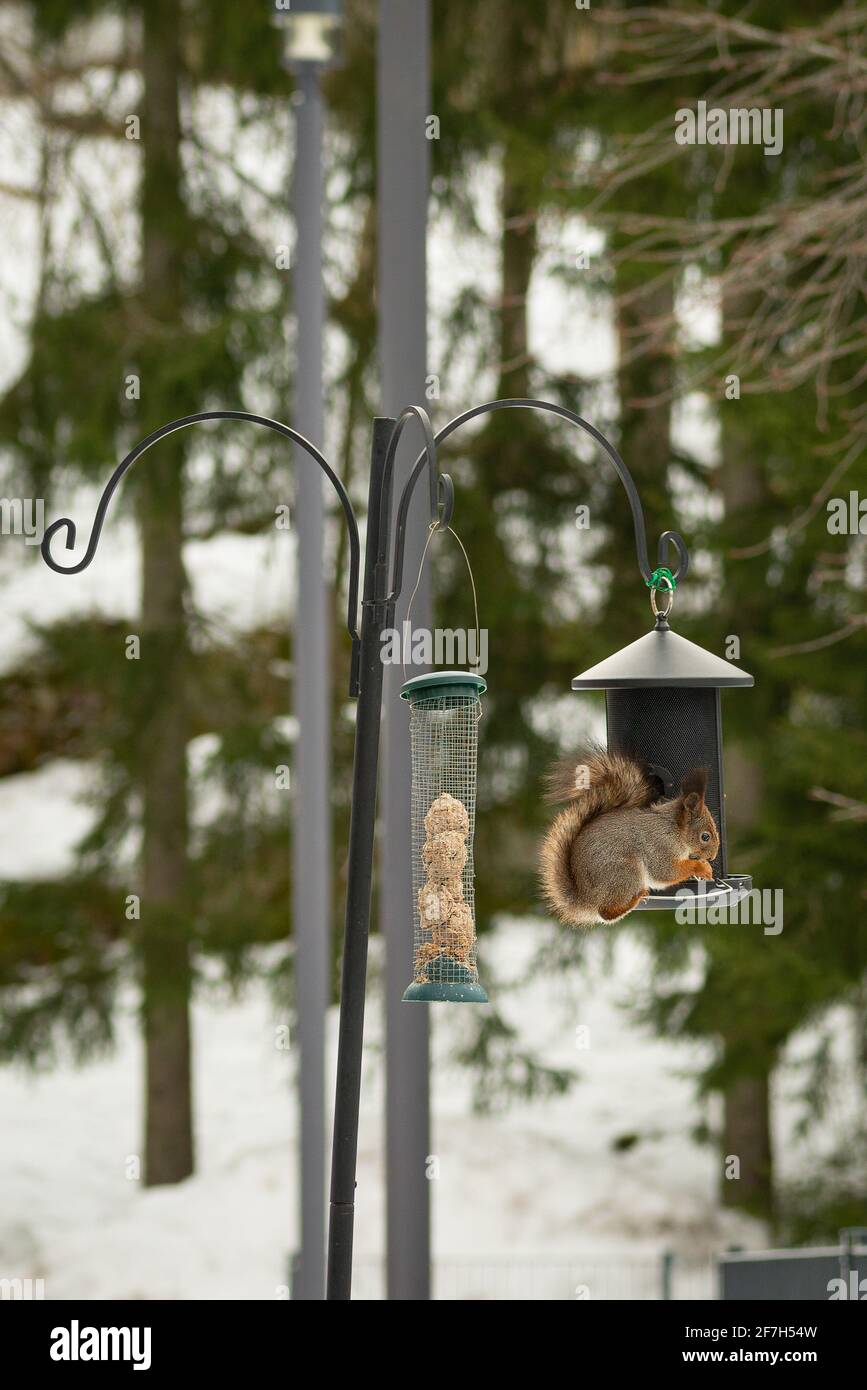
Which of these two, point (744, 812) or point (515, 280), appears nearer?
point (744, 812)

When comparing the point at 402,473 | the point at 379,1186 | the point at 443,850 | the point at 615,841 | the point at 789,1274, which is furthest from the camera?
the point at 379,1186

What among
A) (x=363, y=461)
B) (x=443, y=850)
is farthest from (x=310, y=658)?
(x=363, y=461)

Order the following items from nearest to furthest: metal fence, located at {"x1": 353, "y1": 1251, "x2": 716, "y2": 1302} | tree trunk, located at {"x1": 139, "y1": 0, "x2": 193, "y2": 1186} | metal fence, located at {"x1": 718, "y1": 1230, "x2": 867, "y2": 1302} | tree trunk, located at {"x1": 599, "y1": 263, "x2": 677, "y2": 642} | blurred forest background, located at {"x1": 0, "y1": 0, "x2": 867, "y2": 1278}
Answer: metal fence, located at {"x1": 718, "y1": 1230, "x2": 867, "y2": 1302} → metal fence, located at {"x1": 353, "y1": 1251, "x2": 716, "y2": 1302} → blurred forest background, located at {"x1": 0, "y1": 0, "x2": 867, "y2": 1278} → tree trunk, located at {"x1": 599, "y1": 263, "x2": 677, "y2": 642} → tree trunk, located at {"x1": 139, "y1": 0, "x2": 193, "y2": 1186}

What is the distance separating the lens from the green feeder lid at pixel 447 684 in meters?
2.11

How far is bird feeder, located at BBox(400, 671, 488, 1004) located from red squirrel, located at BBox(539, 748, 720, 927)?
0.19 meters

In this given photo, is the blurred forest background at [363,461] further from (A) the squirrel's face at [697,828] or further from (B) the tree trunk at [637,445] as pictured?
(A) the squirrel's face at [697,828]

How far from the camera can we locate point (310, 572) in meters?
4.25

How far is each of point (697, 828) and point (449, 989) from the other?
16.0 inches

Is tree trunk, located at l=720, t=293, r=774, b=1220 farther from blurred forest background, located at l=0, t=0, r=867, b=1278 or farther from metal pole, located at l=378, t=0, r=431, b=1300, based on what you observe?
metal pole, located at l=378, t=0, r=431, b=1300

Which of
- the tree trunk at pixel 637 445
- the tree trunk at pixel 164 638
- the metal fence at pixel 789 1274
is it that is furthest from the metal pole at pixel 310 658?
the tree trunk at pixel 164 638

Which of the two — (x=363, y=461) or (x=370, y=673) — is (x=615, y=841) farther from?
(x=363, y=461)

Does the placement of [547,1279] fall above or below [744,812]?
below

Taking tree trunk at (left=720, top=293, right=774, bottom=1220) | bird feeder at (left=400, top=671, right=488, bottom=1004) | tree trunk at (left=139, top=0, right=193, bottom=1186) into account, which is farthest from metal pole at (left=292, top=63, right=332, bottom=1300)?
tree trunk at (left=139, top=0, right=193, bottom=1186)

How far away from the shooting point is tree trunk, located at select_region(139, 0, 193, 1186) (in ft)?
23.4
